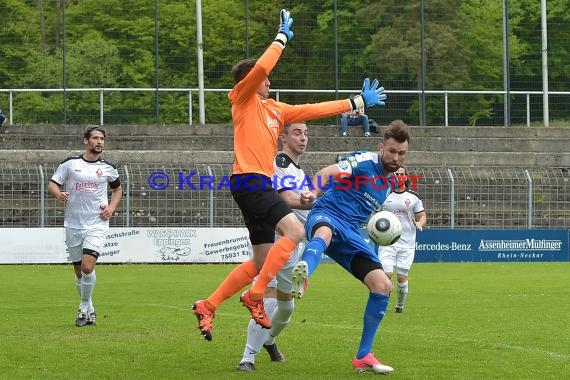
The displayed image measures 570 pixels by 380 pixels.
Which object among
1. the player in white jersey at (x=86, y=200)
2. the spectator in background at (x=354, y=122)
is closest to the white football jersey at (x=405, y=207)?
the player in white jersey at (x=86, y=200)

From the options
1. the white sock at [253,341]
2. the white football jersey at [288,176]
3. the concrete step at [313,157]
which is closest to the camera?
the white sock at [253,341]

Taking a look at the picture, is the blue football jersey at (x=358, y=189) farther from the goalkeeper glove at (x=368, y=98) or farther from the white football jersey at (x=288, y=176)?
the goalkeeper glove at (x=368, y=98)

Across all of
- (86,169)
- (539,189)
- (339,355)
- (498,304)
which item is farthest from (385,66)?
(339,355)

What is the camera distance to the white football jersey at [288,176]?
9.73m

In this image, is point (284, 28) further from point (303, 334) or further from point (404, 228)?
point (404, 228)

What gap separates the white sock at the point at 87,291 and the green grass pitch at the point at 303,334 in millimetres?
293

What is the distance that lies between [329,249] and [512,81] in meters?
31.2

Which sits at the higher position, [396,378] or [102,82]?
[102,82]

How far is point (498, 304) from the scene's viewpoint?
16.2 meters

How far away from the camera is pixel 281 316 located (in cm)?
948

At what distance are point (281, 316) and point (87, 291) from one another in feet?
14.8

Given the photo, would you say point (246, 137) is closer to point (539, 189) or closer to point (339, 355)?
point (339, 355)

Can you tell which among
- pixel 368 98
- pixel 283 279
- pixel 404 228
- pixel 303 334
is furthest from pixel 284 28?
pixel 404 228

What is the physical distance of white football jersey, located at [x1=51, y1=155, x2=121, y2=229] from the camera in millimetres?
13992
